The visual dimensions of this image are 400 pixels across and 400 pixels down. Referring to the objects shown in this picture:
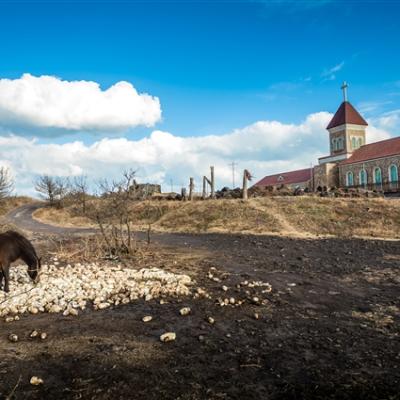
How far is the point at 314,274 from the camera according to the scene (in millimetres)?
10430

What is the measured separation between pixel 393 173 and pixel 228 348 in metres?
51.5

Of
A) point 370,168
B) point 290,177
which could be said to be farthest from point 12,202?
point 370,168

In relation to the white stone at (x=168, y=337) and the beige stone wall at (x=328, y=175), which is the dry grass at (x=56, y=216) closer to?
the white stone at (x=168, y=337)

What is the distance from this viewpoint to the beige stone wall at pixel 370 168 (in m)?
49.9

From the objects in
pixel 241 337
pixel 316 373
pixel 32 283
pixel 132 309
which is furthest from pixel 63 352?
pixel 32 283

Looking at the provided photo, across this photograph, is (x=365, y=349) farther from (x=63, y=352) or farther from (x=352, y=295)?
(x=63, y=352)

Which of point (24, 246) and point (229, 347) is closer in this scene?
point (229, 347)

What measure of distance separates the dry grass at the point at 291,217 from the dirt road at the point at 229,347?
42.1 feet

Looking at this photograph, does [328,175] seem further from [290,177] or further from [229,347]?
[229,347]

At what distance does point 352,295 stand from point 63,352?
241 inches

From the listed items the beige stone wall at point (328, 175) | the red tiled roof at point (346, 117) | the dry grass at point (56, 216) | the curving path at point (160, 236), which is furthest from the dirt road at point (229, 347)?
the red tiled roof at point (346, 117)

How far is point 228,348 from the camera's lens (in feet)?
17.4

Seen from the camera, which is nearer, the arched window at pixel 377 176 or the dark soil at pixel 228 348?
the dark soil at pixel 228 348

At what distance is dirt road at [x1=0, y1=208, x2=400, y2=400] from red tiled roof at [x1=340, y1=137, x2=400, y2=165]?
4718 cm
